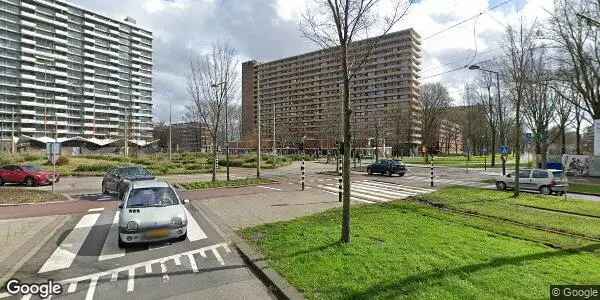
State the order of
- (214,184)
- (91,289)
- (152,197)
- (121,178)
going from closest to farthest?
1. (91,289)
2. (152,197)
3. (121,178)
4. (214,184)

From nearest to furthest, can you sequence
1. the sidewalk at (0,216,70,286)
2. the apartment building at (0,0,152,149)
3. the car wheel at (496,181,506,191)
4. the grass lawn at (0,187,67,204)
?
the sidewalk at (0,216,70,286) < the grass lawn at (0,187,67,204) < the car wheel at (496,181,506,191) < the apartment building at (0,0,152,149)

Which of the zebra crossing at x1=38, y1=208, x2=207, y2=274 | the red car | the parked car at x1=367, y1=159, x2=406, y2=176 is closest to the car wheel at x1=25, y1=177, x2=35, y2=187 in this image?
the red car

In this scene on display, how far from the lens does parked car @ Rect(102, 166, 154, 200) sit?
16.6 m

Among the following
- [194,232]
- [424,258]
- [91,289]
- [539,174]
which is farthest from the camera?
[539,174]

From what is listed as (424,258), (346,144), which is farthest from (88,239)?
(424,258)

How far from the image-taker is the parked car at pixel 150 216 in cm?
757

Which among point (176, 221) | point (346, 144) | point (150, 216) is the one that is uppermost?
point (346, 144)

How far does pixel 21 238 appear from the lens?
28.2ft

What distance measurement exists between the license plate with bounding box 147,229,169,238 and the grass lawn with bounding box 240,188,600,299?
182 cm

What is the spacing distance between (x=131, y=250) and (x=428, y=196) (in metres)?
11.8

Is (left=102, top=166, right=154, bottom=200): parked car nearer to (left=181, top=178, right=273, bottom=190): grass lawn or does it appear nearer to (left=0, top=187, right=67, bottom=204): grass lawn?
(left=0, top=187, right=67, bottom=204): grass lawn

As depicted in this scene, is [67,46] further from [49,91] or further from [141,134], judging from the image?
[141,134]

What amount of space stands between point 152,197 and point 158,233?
4.35 feet

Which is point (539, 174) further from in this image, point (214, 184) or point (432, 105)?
point (432, 105)
